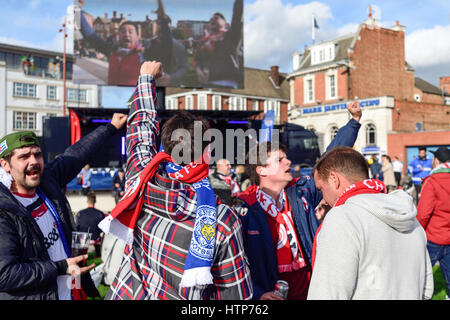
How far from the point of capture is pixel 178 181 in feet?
6.11

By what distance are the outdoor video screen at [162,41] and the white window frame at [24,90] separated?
3891 cm

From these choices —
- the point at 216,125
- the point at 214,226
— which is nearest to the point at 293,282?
the point at 214,226

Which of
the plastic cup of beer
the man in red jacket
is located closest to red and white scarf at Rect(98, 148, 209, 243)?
the plastic cup of beer

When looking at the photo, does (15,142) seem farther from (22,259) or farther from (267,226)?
(267,226)

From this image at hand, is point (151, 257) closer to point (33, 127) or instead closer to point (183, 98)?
point (183, 98)

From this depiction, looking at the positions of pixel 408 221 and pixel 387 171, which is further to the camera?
pixel 387 171

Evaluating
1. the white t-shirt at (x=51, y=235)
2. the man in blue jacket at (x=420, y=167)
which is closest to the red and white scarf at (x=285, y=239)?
the white t-shirt at (x=51, y=235)

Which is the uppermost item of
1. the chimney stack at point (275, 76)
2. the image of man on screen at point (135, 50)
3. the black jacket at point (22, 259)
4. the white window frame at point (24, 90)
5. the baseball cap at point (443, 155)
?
the chimney stack at point (275, 76)

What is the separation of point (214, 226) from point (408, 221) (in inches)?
33.0

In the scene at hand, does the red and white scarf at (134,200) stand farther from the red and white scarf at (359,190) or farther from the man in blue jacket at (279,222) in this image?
the man in blue jacket at (279,222)

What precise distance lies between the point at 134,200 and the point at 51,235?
941 millimetres

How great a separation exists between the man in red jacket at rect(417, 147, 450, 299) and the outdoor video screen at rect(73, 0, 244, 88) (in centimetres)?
1168

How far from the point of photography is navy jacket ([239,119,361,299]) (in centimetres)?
258

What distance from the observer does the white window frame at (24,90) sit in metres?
48.4
